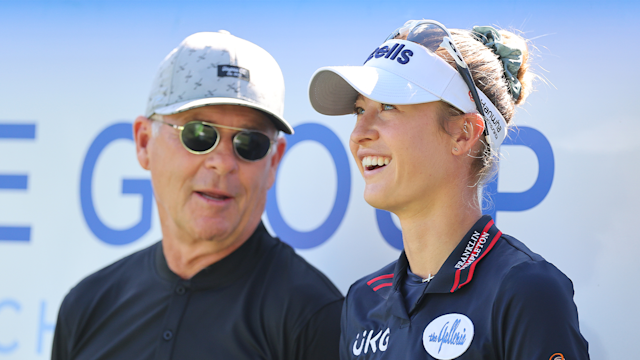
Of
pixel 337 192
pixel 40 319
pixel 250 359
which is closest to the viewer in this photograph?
pixel 250 359

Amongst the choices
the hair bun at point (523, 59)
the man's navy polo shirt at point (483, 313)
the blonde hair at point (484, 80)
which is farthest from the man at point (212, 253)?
the hair bun at point (523, 59)

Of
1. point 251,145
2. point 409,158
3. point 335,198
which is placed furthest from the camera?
point 335,198

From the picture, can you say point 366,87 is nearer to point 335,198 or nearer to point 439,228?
point 439,228

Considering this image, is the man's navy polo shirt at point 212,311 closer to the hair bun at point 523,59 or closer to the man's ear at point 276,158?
the man's ear at point 276,158

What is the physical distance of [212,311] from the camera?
6.01ft

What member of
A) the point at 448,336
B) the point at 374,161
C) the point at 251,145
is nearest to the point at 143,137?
the point at 251,145

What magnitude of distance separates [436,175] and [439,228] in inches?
5.8

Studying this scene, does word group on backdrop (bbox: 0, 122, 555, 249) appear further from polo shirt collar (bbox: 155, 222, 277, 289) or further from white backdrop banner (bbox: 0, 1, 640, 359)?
polo shirt collar (bbox: 155, 222, 277, 289)

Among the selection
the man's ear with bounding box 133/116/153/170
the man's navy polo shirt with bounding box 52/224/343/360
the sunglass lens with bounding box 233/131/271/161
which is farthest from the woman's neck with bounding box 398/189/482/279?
the man's ear with bounding box 133/116/153/170

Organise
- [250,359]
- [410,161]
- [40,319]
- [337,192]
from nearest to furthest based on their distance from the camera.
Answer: [410,161], [250,359], [337,192], [40,319]

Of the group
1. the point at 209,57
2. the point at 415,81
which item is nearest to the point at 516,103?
the point at 415,81

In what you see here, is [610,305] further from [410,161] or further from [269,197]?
Result: [269,197]

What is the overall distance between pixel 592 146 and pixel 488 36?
64 cm

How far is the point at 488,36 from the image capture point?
1.59 meters
